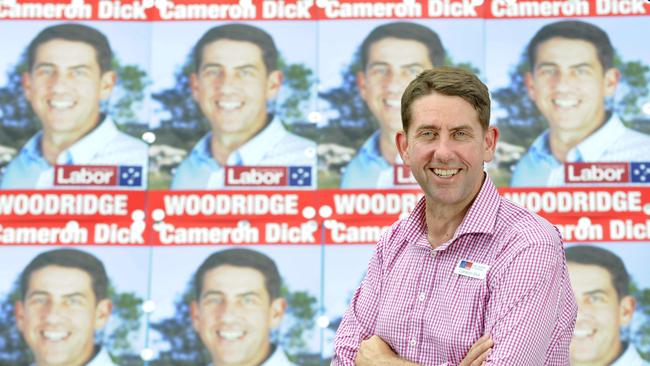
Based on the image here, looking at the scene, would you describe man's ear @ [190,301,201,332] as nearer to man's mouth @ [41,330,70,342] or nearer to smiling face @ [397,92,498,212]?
man's mouth @ [41,330,70,342]

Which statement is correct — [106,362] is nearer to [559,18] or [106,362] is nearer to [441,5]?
[441,5]

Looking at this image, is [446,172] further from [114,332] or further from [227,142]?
[114,332]

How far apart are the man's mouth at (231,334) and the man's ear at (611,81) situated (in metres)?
1.64

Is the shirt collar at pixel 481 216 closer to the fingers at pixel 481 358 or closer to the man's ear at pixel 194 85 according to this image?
the fingers at pixel 481 358

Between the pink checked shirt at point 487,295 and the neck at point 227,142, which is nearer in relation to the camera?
the pink checked shirt at point 487,295

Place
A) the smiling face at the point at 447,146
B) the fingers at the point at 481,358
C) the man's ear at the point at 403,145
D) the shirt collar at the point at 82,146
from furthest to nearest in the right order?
the shirt collar at the point at 82,146
the man's ear at the point at 403,145
the smiling face at the point at 447,146
the fingers at the point at 481,358

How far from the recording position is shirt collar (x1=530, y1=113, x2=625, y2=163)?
3.08 metres

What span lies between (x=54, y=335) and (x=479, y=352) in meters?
2.15

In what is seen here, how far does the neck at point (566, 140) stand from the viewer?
10.1ft

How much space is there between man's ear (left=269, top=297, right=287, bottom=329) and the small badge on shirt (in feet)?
5.58

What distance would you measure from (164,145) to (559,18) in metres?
1.60

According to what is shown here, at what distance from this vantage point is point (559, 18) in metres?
3.16

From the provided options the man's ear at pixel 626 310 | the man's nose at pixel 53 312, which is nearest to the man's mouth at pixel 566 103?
the man's ear at pixel 626 310

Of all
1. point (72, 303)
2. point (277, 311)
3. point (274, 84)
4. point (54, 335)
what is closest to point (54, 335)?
point (54, 335)
